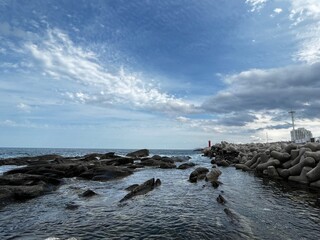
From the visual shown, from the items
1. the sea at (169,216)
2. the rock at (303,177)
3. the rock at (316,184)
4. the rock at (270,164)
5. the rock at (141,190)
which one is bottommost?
the sea at (169,216)

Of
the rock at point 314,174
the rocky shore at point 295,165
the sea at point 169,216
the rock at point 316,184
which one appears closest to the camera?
the sea at point 169,216

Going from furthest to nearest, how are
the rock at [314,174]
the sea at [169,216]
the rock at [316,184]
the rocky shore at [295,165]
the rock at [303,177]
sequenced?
the rock at [303,177] → the rocky shore at [295,165] → the rock at [314,174] → the rock at [316,184] → the sea at [169,216]

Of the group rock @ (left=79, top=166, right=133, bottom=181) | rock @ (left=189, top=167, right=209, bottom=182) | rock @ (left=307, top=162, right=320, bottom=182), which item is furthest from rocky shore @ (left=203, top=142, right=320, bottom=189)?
rock @ (left=79, top=166, right=133, bottom=181)

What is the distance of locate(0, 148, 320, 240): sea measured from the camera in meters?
9.79

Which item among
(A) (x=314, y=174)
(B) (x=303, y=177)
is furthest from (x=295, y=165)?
(A) (x=314, y=174)

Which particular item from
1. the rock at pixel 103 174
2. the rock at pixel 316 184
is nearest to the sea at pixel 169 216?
the rock at pixel 316 184

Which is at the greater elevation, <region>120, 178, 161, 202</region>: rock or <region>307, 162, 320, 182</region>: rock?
<region>307, 162, 320, 182</region>: rock

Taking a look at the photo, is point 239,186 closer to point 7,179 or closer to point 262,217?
point 262,217

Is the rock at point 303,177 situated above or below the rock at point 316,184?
above

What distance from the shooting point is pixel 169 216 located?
39.5 ft

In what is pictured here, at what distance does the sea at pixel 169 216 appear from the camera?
9.79 meters

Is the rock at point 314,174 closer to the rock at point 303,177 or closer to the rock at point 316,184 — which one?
the rock at point 316,184

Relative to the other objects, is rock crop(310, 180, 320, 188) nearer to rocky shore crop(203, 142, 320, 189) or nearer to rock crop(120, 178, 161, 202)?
rocky shore crop(203, 142, 320, 189)

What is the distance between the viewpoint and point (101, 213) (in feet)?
40.9
